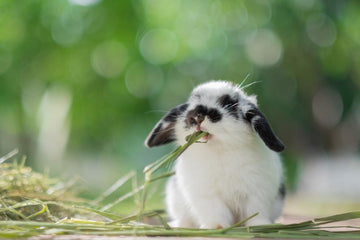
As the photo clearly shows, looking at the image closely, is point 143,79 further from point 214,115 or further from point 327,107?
point 214,115

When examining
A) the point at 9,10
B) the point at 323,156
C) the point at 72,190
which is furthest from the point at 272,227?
the point at 323,156

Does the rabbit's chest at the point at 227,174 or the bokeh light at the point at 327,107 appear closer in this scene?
the rabbit's chest at the point at 227,174

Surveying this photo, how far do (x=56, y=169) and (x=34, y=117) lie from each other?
1.55 meters

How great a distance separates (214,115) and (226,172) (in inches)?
13.5

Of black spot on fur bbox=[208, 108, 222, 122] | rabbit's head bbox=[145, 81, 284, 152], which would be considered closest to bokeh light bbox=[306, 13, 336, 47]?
rabbit's head bbox=[145, 81, 284, 152]

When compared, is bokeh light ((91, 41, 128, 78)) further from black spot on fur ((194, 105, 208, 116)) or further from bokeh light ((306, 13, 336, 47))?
black spot on fur ((194, 105, 208, 116))

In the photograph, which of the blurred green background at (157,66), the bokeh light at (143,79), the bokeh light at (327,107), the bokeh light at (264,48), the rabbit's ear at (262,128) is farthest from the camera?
the bokeh light at (143,79)

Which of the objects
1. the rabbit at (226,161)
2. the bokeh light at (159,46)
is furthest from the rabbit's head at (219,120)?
the bokeh light at (159,46)

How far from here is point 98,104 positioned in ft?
38.2

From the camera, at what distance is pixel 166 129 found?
2.79 metres

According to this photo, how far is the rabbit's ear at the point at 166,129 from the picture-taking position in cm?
274

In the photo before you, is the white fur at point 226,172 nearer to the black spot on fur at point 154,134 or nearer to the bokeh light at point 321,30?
the black spot on fur at point 154,134

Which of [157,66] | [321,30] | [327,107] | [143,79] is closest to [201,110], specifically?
[321,30]

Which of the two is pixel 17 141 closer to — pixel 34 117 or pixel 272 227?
pixel 34 117
